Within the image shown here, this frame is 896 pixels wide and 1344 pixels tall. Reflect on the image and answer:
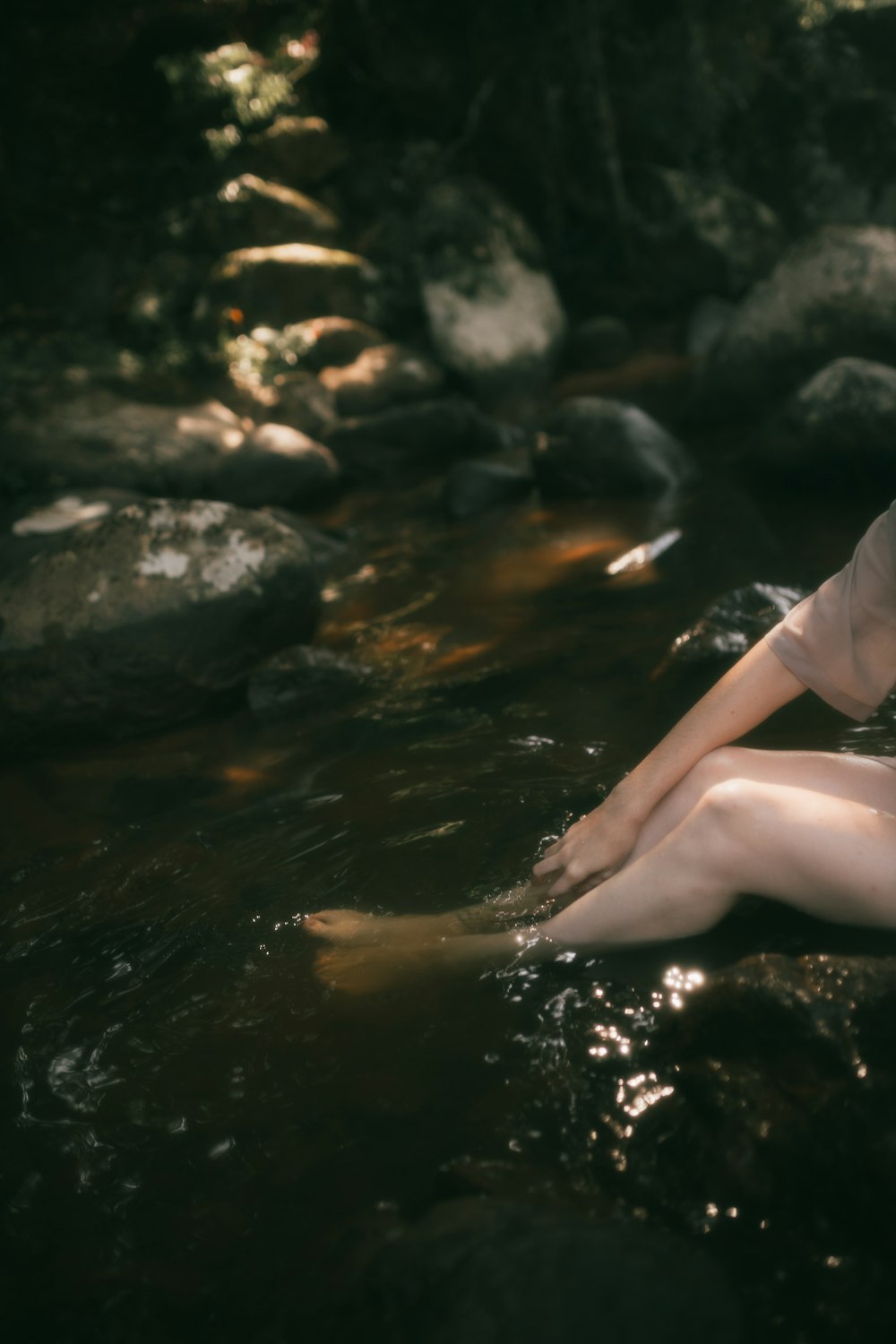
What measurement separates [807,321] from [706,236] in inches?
201

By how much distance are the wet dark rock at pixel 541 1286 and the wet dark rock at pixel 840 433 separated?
17.5 feet

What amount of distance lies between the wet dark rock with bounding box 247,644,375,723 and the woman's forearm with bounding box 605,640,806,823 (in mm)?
2117

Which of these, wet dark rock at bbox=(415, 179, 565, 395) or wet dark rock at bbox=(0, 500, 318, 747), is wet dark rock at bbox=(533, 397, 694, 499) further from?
wet dark rock at bbox=(415, 179, 565, 395)

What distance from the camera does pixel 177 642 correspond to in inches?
188

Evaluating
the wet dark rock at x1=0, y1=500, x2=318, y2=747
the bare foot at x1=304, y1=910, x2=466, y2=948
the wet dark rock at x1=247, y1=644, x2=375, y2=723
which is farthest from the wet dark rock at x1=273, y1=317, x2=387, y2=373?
the bare foot at x1=304, y1=910, x2=466, y2=948

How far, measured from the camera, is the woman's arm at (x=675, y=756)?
262cm

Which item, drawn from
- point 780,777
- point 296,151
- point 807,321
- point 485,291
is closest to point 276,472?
point 807,321

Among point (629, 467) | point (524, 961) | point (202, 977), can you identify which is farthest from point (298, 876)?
point (629, 467)

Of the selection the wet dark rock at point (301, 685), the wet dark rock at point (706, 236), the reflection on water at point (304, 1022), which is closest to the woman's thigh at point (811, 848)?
the reflection on water at point (304, 1022)

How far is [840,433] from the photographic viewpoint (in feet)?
21.3

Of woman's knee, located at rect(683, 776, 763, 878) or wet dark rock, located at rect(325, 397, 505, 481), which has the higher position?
woman's knee, located at rect(683, 776, 763, 878)

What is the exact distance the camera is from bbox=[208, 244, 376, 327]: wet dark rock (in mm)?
11438

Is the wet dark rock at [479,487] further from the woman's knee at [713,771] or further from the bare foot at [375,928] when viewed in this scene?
the woman's knee at [713,771]

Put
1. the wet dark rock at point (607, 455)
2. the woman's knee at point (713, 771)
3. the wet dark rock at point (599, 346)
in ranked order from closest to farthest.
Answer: the woman's knee at point (713, 771) < the wet dark rock at point (607, 455) < the wet dark rock at point (599, 346)
